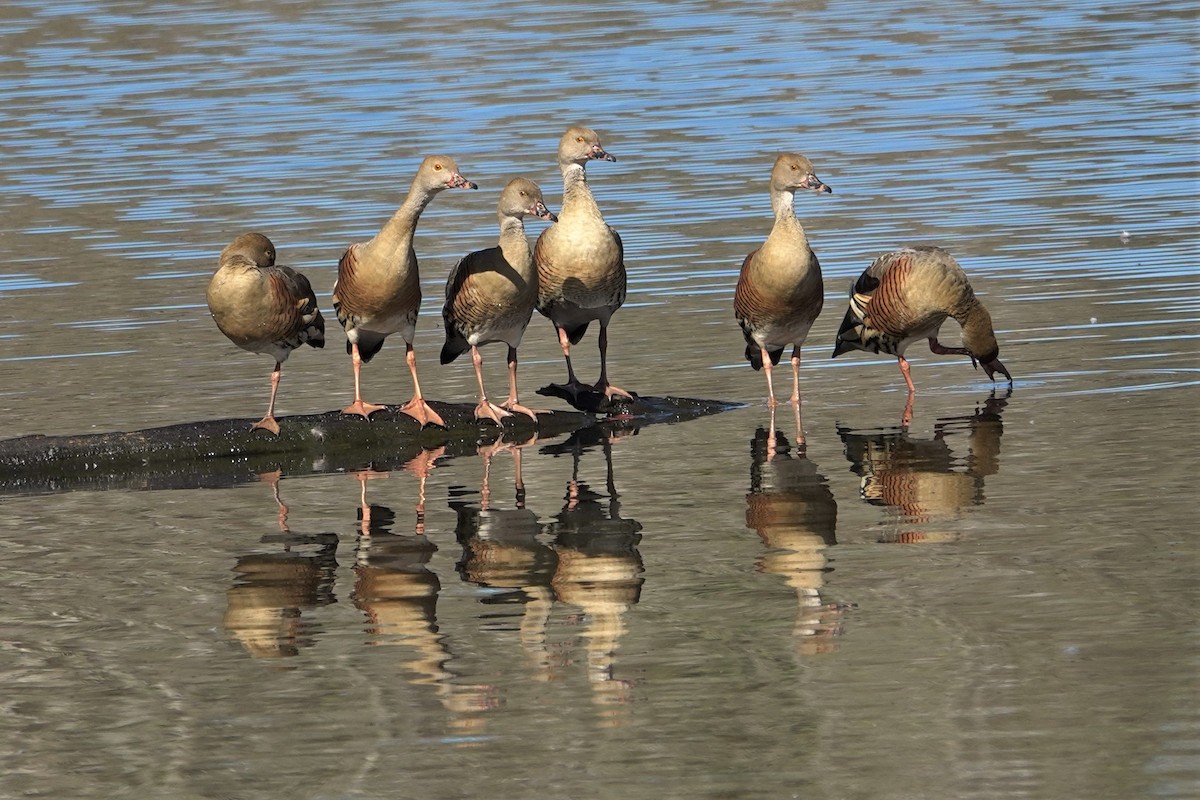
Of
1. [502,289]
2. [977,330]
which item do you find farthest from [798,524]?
[977,330]

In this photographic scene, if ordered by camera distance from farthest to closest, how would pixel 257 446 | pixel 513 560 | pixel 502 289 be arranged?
pixel 502 289 → pixel 257 446 → pixel 513 560

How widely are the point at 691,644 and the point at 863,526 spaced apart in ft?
8.14

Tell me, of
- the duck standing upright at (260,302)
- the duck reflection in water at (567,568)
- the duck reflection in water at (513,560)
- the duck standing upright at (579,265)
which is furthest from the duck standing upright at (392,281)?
the duck reflection in water at (567,568)

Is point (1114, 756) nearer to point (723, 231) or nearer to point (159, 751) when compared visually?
point (159, 751)

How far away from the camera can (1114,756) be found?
822cm

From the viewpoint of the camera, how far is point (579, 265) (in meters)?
16.0

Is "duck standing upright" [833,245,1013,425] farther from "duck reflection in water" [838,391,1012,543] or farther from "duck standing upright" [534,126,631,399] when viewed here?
"duck standing upright" [534,126,631,399]

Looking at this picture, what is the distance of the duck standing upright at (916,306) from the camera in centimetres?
1630

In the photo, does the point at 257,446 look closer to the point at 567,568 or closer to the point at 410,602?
the point at 567,568

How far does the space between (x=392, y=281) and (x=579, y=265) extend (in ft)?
5.60

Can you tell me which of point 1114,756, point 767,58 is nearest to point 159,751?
point 1114,756

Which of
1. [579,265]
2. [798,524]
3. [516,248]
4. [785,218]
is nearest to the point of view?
[798,524]

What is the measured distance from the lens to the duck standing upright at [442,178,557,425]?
49.8ft

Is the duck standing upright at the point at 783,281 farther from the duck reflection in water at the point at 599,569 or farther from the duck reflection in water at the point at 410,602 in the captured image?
the duck reflection in water at the point at 410,602
